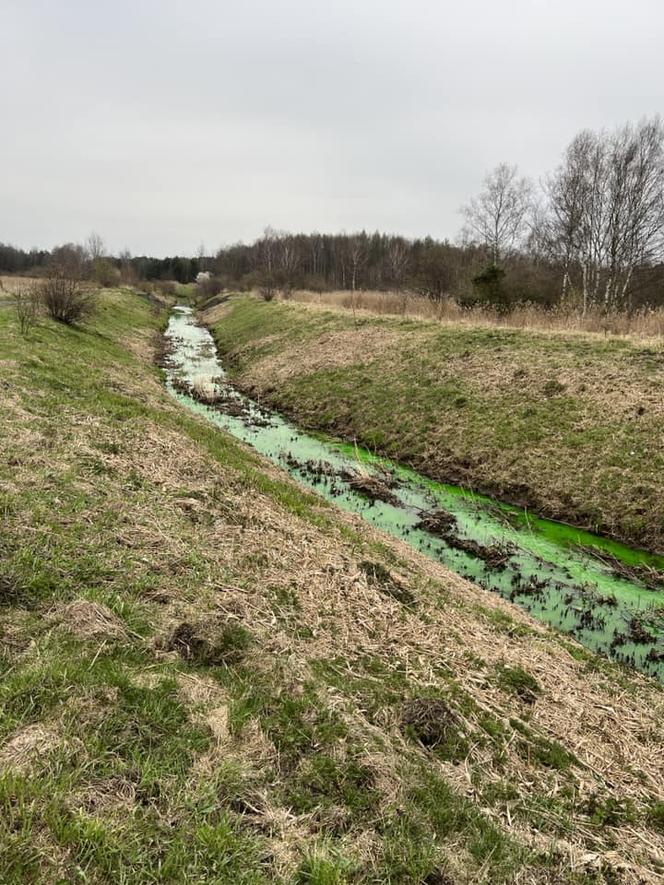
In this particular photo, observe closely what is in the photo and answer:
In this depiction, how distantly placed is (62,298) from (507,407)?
1881cm

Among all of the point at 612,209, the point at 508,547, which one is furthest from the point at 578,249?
the point at 508,547

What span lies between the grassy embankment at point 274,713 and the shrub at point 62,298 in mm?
16187

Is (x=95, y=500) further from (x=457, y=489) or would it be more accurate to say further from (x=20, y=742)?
(x=457, y=489)

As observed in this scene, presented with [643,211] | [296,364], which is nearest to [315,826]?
[296,364]

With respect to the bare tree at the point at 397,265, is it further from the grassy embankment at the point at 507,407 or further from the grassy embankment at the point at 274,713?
the grassy embankment at the point at 274,713

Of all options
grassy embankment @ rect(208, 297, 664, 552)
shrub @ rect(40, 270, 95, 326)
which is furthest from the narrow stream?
shrub @ rect(40, 270, 95, 326)

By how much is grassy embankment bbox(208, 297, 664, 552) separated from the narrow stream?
2.60ft

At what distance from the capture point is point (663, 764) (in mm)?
4293

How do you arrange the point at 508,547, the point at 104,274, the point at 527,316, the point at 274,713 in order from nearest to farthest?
the point at 274,713
the point at 508,547
the point at 527,316
the point at 104,274

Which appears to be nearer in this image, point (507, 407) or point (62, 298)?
point (507, 407)

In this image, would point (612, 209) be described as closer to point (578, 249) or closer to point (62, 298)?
point (578, 249)

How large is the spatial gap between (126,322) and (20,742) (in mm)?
34328

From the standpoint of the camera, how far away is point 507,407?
46.1 feet

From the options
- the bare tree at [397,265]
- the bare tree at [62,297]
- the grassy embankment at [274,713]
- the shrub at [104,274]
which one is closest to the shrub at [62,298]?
the bare tree at [62,297]
